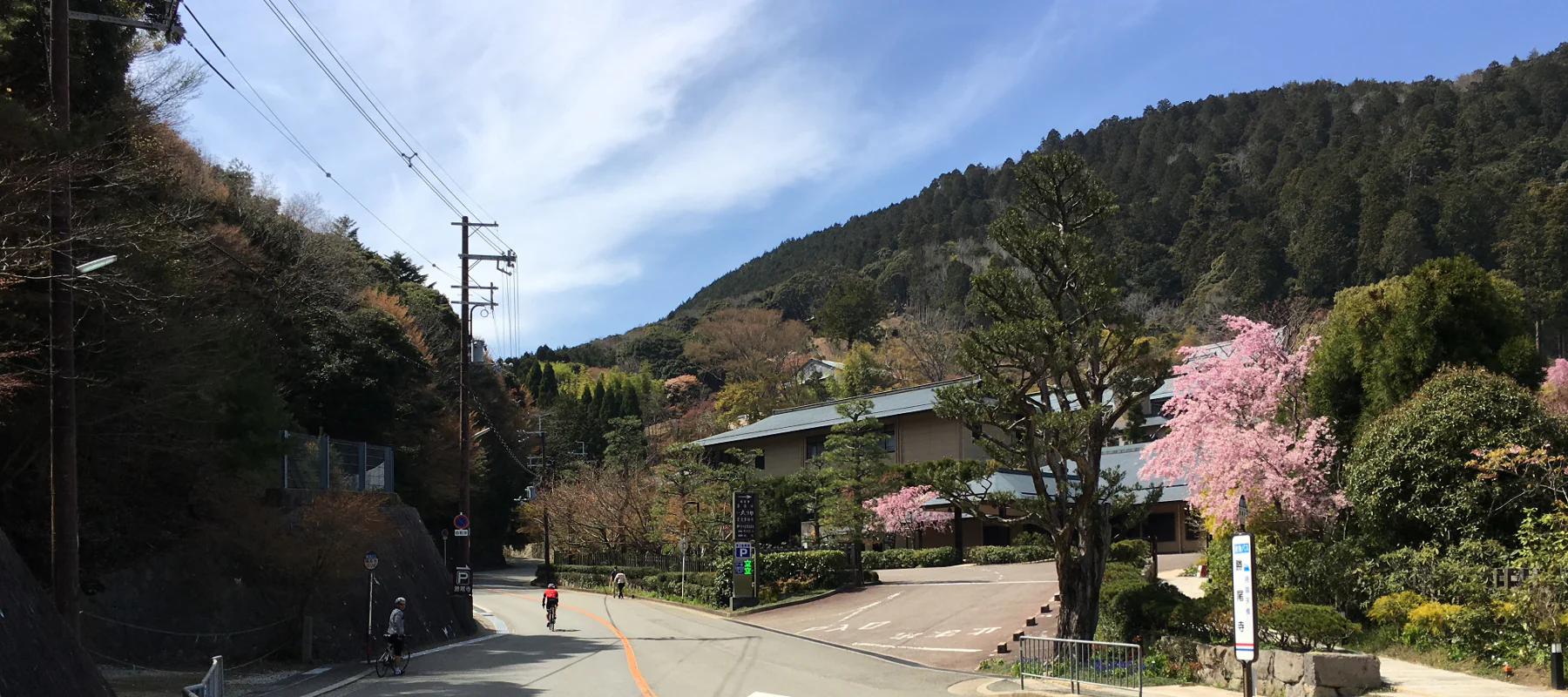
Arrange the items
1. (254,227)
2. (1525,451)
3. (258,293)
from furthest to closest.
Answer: (254,227) → (258,293) → (1525,451)

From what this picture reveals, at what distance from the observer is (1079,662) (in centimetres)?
1692

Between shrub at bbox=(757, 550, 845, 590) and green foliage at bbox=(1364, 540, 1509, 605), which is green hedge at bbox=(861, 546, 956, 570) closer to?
shrub at bbox=(757, 550, 845, 590)

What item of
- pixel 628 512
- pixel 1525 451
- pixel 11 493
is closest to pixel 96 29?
pixel 11 493

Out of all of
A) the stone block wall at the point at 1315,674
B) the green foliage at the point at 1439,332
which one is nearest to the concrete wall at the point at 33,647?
the stone block wall at the point at 1315,674

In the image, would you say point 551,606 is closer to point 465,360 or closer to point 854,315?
point 465,360

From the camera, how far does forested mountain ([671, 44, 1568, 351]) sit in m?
64.1

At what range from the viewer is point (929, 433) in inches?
1925

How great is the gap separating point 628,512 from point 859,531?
1717 cm

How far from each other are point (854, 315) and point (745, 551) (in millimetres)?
56888

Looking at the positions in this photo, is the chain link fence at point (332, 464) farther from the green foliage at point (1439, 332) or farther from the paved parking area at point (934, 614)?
the green foliage at point (1439, 332)

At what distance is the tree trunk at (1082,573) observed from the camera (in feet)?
61.0

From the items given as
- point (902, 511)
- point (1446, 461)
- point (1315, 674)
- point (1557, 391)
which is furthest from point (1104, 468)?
point (1315, 674)

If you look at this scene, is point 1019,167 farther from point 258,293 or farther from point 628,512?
point 628,512

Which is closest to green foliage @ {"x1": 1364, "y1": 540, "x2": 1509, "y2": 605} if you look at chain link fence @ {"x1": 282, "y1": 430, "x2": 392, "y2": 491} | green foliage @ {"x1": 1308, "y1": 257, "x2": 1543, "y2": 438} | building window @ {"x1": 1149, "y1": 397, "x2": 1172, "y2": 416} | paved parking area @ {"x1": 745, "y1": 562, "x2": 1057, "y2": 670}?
green foliage @ {"x1": 1308, "y1": 257, "x2": 1543, "y2": 438}
